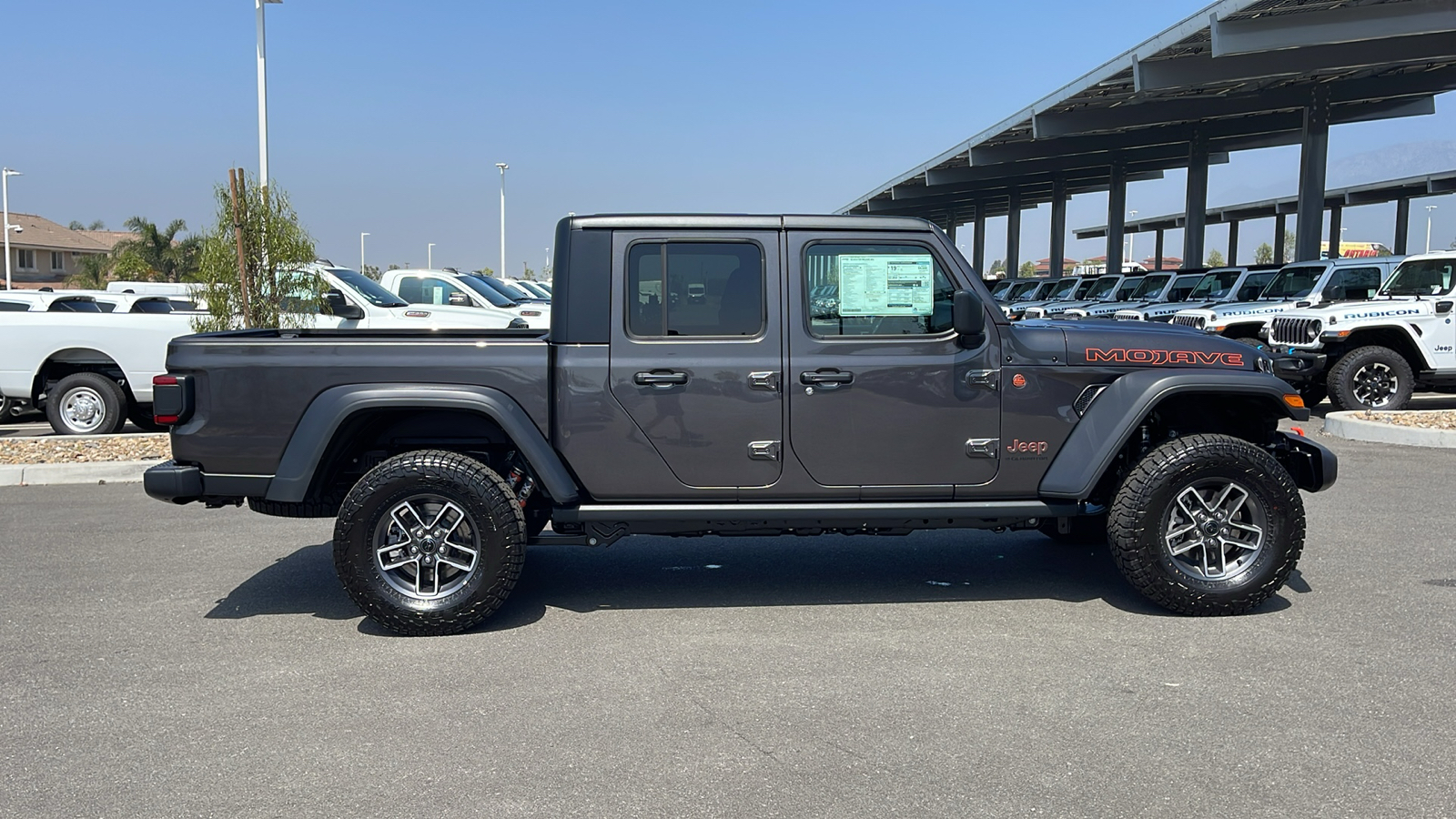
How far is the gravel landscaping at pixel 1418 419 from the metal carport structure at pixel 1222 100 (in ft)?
30.9

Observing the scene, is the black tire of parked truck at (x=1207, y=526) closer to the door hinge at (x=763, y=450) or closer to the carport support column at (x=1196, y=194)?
the door hinge at (x=763, y=450)

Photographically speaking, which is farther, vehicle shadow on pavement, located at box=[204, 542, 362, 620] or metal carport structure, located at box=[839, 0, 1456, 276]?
metal carport structure, located at box=[839, 0, 1456, 276]

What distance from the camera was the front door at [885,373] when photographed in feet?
18.5

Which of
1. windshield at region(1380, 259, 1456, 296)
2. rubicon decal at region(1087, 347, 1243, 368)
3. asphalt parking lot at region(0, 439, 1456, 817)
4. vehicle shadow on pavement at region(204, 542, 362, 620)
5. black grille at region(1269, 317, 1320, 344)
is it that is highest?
windshield at region(1380, 259, 1456, 296)

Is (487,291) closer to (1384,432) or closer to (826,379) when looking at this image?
(1384,432)

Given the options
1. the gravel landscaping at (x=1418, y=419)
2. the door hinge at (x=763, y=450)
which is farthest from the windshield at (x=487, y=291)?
the door hinge at (x=763, y=450)

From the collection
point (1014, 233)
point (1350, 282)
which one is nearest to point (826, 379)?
Result: point (1350, 282)

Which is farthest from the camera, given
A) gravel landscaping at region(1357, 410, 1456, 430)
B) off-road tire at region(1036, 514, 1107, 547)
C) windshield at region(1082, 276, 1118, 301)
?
windshield at region(1082, 276, 1118, 301)

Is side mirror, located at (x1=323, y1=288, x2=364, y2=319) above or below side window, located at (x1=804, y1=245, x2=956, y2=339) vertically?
below

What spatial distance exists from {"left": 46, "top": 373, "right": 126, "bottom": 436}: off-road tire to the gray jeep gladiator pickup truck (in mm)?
7323

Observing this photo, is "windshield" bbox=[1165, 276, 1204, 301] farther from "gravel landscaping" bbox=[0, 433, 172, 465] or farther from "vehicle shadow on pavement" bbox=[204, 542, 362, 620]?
"vehicle shadow on pavement" bbox=[204, 542, 362, 620]

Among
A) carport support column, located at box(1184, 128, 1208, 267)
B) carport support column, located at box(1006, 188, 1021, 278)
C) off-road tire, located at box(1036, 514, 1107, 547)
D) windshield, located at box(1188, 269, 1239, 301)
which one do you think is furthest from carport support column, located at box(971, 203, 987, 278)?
off-road tire, located at box(1036, 514, 1107, 547)

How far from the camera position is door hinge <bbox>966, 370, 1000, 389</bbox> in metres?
5.67

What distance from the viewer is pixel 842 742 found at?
4.22m
